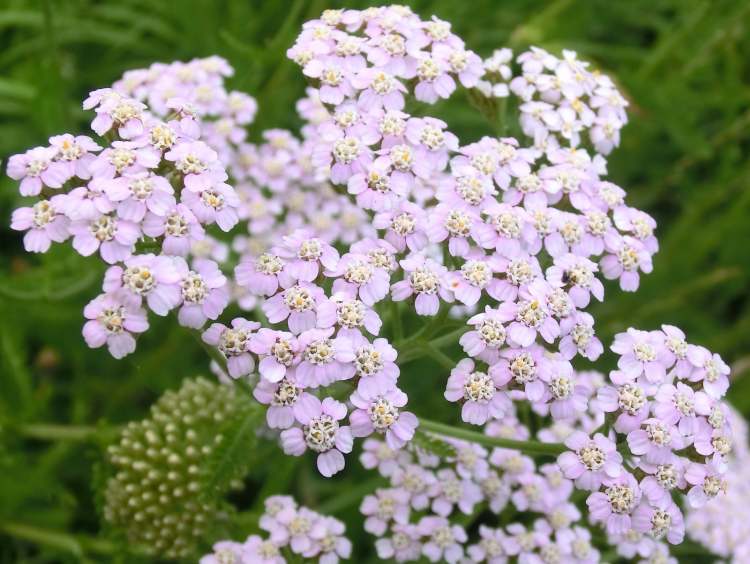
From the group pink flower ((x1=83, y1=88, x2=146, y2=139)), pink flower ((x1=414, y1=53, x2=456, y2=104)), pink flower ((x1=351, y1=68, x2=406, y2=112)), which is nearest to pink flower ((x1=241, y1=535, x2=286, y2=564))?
pink flower ((x1=83, y1=88, x2=146, y2=139))

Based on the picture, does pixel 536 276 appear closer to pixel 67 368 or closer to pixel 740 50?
pixel 67 368

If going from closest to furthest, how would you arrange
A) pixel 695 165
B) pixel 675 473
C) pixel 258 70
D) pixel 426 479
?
pixel 675 473 < pixel 426 479 < pixel 258 70 < pixel 695 165

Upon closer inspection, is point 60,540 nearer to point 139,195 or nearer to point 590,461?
point 139,195

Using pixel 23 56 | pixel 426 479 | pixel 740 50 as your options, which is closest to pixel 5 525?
pixel 426 479

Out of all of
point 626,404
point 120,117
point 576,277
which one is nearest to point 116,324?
point 120,117

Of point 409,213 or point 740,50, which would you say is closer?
point 409,213

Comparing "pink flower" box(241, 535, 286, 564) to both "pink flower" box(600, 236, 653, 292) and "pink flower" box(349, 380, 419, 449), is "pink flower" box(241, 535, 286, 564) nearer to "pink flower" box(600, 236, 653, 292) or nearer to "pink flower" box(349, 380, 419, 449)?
"pink flower" box(349, 380, 419, 449)

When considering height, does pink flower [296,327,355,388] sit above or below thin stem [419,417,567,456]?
above
